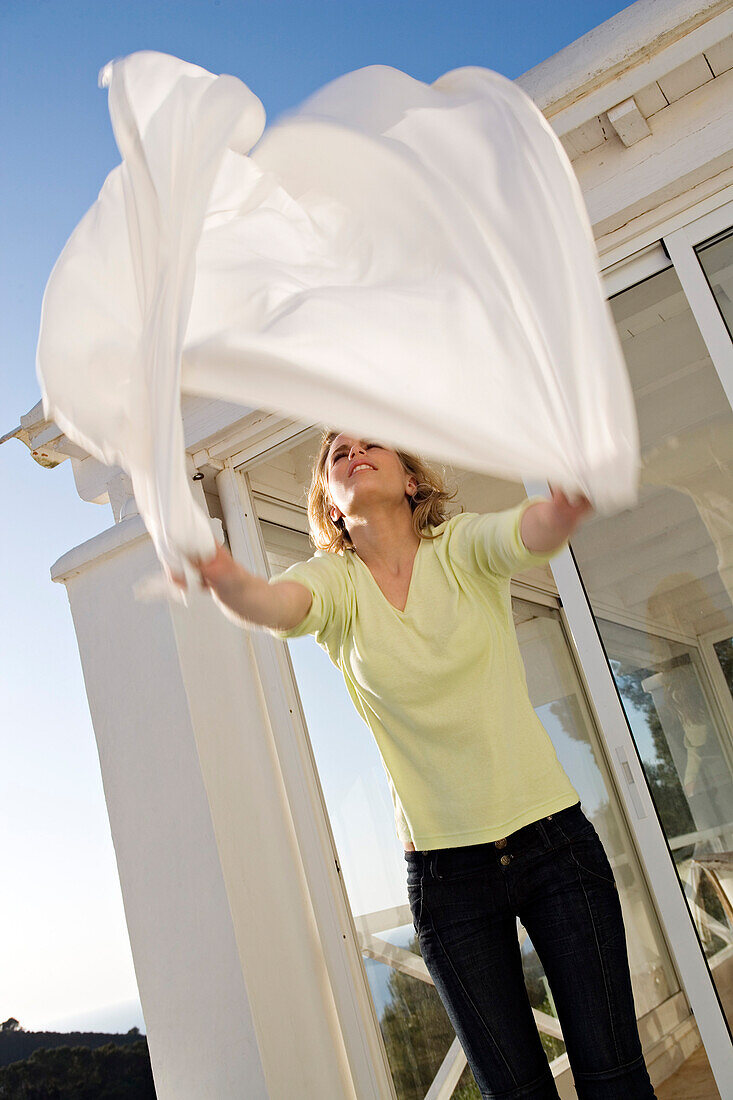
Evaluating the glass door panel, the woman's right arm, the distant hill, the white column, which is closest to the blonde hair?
the woman's right arm

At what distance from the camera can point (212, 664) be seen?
3268 mm

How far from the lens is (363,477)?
5.71ft

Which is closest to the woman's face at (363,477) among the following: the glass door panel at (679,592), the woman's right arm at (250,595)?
the woman's right arm at (250,595)

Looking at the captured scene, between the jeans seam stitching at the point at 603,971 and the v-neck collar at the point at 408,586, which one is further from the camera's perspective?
the v-neck collar at the point at 408,586

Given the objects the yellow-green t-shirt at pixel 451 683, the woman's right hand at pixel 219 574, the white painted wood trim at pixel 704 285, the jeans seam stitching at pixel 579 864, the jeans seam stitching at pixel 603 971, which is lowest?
the jeans seam stitching at pixel 603 971

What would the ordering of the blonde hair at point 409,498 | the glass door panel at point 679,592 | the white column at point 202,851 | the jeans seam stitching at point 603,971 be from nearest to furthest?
the jeans seam stitching at point 603,971, the blonde hair at point 409,498, the glass door panel at point 679,592, the white column at point 202,851

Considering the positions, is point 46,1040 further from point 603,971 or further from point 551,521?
point 551,521

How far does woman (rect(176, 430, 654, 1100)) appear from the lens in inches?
57.6

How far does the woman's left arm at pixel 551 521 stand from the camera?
1239mm

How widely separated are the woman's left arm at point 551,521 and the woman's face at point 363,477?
37 cm

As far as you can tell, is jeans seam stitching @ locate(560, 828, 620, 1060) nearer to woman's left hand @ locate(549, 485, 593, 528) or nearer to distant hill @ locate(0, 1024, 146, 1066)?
woman's left hand @ locate(549, 485, 593, 528)

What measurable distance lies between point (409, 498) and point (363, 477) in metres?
0.17

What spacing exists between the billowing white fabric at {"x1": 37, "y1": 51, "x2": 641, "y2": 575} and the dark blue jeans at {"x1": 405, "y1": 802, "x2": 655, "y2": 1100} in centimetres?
70

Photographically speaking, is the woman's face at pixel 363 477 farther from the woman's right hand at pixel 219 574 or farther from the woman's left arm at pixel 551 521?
the woman's right hand at pixel 219 574
